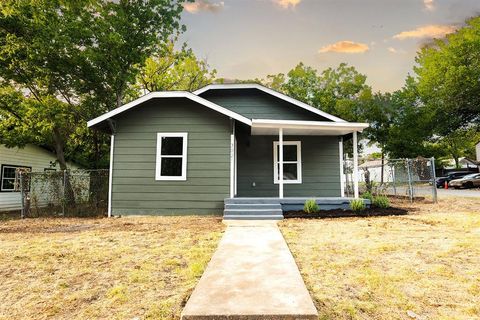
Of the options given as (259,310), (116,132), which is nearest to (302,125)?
(116,132)

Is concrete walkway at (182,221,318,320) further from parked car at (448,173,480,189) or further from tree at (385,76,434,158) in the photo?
tree at (385,76,434,158)

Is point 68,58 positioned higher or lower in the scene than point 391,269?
higher

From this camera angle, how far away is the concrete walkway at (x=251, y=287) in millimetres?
2352

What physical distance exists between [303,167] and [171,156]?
16.4ft

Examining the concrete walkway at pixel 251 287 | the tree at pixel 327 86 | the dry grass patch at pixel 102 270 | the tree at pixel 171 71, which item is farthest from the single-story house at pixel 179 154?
the tree at pixel 327 86

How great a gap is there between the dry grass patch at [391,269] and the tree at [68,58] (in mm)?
11641

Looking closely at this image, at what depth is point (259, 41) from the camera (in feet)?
53.1

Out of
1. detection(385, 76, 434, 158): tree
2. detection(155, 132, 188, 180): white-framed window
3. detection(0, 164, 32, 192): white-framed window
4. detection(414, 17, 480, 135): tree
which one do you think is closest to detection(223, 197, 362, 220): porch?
detection(155, 132, 188, 180): white-framed window

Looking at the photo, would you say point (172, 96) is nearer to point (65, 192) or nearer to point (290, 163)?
point (290, 163)

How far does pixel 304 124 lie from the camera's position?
9234mm

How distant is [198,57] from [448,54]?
24.2 metres

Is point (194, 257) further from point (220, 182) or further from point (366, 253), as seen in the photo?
point (220, 182)

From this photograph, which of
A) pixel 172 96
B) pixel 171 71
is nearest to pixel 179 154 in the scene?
pixel 172 96

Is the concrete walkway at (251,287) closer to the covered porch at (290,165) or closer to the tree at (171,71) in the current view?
the covered porch at (290,165)
